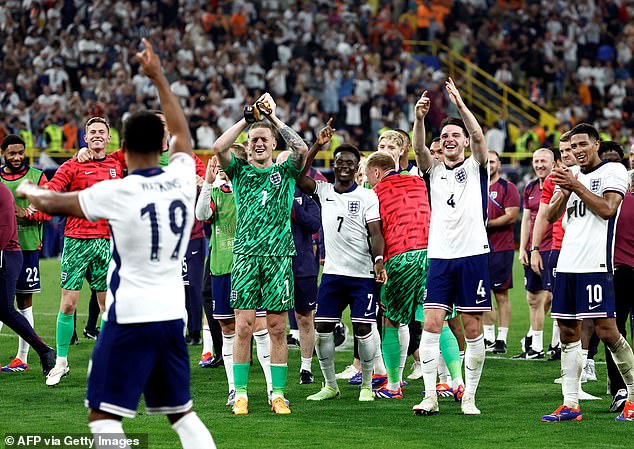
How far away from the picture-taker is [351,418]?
31.3 ft

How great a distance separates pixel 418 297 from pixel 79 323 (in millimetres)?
7286

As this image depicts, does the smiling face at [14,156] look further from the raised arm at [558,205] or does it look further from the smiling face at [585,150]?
the smiling face at [585,150]

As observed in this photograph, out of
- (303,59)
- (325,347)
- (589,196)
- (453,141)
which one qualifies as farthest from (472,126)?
(303,59)

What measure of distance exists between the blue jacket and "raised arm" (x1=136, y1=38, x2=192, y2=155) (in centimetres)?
479

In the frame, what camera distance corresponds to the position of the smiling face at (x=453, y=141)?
980 cm

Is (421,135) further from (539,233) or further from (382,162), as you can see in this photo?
(539,233)

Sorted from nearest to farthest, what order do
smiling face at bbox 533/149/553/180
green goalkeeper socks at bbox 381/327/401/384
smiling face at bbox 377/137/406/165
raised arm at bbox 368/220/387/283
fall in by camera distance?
raised arm at bbox 368/220/387/283 < green goalkeeper socks at bbox 381/327/401/384 < smiling face at bbox 377/137/406/165 < smiling face at bbox 533/149/553/180

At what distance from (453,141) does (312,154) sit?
1.28 m

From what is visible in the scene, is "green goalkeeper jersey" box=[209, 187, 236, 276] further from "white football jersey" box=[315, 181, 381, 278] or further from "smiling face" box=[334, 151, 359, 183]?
"smiling face" box=[334, 151, 359, 183]

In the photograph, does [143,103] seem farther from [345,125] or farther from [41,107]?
[345,125]

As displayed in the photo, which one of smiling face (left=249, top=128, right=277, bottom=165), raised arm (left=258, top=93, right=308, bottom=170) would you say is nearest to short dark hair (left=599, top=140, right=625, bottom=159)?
raised arm (left=258, top=93, right=308, bottom=170)

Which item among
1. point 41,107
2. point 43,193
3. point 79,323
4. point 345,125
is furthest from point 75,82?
point 43,193

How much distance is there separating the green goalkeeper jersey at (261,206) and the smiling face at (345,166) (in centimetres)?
72

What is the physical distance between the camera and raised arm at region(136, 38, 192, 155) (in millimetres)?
6727
